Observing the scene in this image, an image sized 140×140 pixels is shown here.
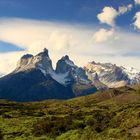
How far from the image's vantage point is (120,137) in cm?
9700

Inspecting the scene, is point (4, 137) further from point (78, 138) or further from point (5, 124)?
point (5, 124)

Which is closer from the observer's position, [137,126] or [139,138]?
[139,138]

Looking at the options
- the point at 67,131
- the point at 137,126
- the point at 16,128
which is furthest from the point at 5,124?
the point at 137,126

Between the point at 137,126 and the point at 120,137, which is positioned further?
the point at 137,126

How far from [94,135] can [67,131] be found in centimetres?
1741

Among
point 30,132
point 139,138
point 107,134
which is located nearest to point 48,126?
point 30,132

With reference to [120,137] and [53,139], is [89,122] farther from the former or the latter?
[120,137]

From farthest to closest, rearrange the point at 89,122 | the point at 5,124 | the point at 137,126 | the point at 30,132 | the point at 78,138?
1. the point at 5,124
2. the point at 89,122
3. the point at 30,132
4. the point at 137,126
5. the point at 78,138

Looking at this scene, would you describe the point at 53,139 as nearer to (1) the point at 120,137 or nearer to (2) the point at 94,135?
(2) the point at 94,135

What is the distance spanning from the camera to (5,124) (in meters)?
161

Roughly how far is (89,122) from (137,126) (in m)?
26.6

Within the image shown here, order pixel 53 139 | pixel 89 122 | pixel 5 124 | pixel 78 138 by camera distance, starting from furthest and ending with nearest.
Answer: pixel 5 124 < pixel 89 122 < pixel 53 139 < pixel 78 138

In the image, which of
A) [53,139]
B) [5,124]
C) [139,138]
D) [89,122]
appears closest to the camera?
[139,138]

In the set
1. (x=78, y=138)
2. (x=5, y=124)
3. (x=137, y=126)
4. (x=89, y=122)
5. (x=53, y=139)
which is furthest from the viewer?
(x=5, y=124)
